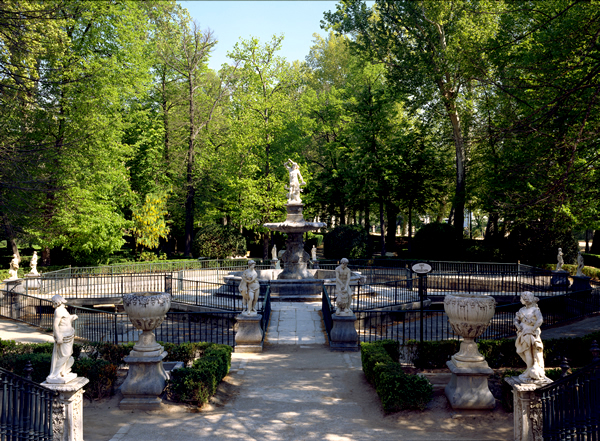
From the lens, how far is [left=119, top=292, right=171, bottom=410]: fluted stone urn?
8758 mm

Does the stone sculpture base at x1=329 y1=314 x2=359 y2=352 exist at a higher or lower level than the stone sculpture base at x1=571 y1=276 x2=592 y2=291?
lower

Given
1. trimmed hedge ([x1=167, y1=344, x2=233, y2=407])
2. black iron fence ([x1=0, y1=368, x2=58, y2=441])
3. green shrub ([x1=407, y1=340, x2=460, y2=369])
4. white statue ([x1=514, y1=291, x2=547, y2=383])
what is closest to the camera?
black iron fence ([x1=0, y1=368, x2=58, y2=441])

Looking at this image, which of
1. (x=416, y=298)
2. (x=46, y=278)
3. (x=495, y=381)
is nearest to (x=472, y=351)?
(x=495, y=381)

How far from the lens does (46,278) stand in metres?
22.2

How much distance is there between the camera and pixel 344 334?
516 inches

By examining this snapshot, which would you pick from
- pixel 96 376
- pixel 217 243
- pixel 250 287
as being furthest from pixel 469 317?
pixel 217 243

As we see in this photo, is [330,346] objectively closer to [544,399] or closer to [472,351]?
[472,351]

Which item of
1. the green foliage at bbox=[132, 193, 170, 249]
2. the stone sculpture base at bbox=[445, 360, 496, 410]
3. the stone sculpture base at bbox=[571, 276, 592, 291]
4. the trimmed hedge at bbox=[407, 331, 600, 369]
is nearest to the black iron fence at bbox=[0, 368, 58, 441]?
the stone sculpture base at bbox=[445, 360, 496, 410]

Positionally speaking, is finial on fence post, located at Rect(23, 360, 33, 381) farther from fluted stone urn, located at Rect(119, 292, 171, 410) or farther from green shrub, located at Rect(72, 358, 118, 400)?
fluted stone urn, located at Rect(119, 292, 171, 410)

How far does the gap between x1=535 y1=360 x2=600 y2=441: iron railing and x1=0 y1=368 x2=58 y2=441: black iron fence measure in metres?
7.44

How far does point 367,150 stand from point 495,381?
1134 inches

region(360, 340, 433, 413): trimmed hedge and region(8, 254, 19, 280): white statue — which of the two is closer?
region(360, 340, 433, 413): trimmed hedge

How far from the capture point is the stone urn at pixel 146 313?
29.3ft

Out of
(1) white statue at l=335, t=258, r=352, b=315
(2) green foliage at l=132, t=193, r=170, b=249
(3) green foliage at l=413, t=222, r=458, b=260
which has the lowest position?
(1) white statue at l=335, t=258, r=352, b=315
